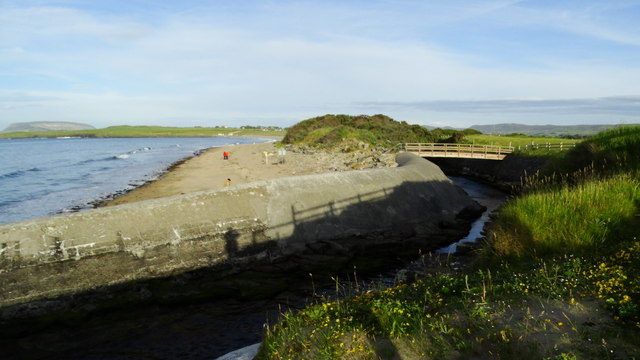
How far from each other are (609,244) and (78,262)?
16.4 meters

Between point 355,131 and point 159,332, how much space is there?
60.8 m

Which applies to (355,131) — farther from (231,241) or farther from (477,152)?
(231,241)

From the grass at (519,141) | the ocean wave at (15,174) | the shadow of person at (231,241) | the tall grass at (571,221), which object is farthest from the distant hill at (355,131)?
the tall grass at (571,221)

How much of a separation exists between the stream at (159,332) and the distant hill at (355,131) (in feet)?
167

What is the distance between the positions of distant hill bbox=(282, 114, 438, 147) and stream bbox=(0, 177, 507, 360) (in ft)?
167

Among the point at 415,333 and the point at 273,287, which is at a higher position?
the point at 415,333

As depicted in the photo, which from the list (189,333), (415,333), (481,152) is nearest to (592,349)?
(415,333)

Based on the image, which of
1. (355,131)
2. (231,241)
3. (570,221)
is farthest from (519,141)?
(231,241)

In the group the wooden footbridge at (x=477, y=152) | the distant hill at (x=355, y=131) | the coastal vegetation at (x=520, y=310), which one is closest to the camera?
the coastal vegetation at (x=520, y=310)

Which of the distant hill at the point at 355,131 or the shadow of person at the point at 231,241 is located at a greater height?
the distant hill at the point at 355,131

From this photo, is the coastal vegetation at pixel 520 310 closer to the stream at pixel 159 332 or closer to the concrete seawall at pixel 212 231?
the stream at pixel 159 332

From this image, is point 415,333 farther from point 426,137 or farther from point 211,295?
point 426,137

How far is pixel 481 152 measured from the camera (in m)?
45.3

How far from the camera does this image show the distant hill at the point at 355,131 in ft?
217
